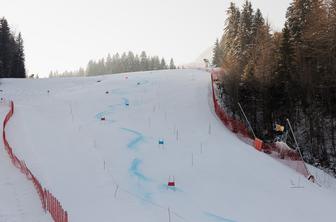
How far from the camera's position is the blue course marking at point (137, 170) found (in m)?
18.6

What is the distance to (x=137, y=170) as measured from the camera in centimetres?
1964

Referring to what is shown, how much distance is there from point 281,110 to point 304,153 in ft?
18.3

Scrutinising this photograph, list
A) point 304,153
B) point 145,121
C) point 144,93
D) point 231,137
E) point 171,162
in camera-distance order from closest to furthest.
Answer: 1. point 171,162
2. point 231,137
3. point 145,121
4. point 304,153
5. point 144,93

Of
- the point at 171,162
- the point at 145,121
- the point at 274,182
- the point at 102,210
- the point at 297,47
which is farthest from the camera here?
the point at 297,47

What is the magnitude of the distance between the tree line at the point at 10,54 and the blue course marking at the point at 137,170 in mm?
56798

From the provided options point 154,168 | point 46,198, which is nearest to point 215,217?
point 154,168

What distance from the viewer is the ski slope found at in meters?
15.4

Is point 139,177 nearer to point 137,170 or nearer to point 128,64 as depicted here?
point 137,170

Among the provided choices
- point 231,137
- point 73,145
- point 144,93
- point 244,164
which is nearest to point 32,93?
point 144,93

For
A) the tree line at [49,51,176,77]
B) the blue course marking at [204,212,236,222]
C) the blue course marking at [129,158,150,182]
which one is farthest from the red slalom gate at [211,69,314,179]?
the tree line at [49,51,176,77]

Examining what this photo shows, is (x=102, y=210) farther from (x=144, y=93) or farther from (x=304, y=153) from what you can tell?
(x=144, y=93)

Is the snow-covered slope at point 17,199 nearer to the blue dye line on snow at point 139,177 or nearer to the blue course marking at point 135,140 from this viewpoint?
the blue dye line on snow at point 139,177

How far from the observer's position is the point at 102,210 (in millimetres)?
14633

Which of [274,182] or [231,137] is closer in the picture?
[274,182]
